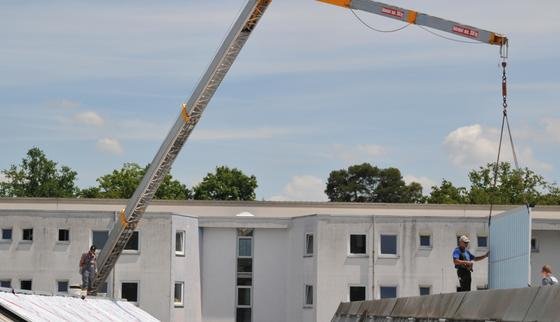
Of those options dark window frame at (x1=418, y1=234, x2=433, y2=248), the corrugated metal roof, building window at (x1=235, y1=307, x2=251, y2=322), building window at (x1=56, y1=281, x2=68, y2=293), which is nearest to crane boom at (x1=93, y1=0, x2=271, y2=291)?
building window at (x1=56, y1=281, x2=68, y2=293)

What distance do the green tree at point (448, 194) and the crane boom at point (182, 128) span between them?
71.8m

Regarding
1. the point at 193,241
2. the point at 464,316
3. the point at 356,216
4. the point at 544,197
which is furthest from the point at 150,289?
the point at 544,197

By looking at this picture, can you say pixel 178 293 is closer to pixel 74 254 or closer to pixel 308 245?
pixel 74 254

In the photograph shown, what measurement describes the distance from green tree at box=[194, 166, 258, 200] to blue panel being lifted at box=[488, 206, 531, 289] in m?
107

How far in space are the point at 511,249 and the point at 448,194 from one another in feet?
351

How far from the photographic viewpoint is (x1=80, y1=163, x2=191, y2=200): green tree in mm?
137000

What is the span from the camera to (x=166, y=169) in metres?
63.2

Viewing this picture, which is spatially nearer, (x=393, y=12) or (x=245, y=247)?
(x=393, y=12)

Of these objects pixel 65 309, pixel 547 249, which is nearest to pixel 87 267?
pixel 65 309

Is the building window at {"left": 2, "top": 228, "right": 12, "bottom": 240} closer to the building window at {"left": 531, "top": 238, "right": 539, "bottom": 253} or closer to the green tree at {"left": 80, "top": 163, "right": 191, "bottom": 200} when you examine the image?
the building window at {"left": 531, "top": 238, "right": 539, "bottom": 253}

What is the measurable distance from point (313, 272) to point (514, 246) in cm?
4380

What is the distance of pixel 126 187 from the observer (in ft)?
452

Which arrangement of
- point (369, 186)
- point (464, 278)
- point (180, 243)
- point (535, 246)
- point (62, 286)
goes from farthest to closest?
1. point (369, 186)
2. point (180, 243)
3. point (535, 246)
4. point (62, 286)
5. point (464, 278)

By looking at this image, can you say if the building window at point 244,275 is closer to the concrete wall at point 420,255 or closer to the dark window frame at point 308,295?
the dark window frame at point 308,295
